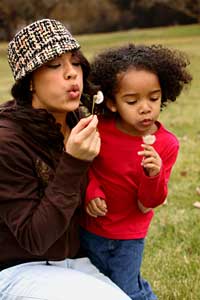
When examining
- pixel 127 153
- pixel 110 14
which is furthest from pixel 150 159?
pixel 110 14

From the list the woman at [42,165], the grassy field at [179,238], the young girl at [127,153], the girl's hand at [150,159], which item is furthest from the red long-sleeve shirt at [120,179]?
the grassy field at [179,238]

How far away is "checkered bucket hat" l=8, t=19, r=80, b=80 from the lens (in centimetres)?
219

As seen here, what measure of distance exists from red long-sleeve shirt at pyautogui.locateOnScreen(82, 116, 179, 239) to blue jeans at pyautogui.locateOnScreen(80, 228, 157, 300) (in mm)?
33

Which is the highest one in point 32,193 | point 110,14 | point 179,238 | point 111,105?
point 111,105

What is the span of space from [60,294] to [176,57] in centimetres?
108

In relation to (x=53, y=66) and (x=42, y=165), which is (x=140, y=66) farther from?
(x=42, y=165)

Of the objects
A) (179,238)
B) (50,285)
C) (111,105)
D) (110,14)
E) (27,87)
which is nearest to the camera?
(50,285)

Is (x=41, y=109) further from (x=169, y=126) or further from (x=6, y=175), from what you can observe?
(x=169, y=126)

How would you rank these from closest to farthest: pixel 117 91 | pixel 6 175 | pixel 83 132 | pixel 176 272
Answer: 1. pixel 83 132
2. pixel 6 175
3. pixel 117 91
4. pixel 176 272

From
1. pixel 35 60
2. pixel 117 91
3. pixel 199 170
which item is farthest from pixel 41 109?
pixel 199 170

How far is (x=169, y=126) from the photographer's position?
7762mm

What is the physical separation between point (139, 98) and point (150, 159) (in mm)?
298

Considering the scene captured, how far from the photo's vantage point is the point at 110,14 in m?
42.6

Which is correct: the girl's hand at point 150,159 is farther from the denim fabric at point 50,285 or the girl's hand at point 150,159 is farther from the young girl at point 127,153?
the denim fabric at point 50,285
